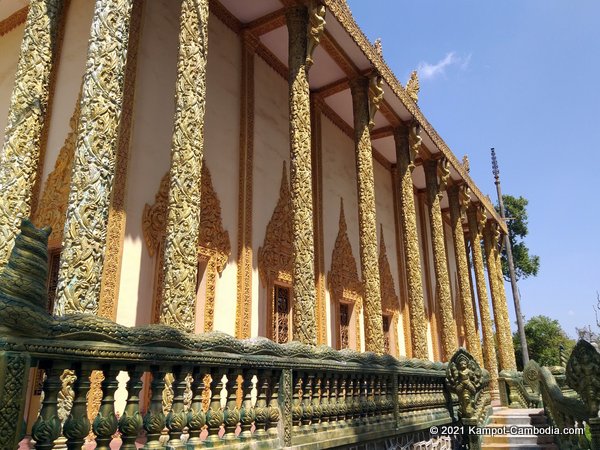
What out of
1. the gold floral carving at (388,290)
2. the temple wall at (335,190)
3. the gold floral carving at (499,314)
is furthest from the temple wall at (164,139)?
the gold floral carving at (499,314)

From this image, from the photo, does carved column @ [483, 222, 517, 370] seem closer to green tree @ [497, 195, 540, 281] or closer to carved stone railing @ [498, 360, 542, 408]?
carved stone railing @ [498, 360, 542, 408]

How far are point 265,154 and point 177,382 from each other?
274 inches

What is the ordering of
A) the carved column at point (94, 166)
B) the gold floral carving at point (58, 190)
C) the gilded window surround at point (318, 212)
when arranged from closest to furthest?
1. the carved column at point (94, 166)
2. the gold floral carving at point (58, 190)
3. the gilded window surround at point (318, 212)

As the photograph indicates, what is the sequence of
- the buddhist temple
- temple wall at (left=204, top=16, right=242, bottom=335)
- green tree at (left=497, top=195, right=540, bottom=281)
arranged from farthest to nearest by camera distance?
green tree at (left=497, top=195, right=540, bottom=281)
temple wall at (left=204, top=16, right=242, bottom=335)
the buddhist temple

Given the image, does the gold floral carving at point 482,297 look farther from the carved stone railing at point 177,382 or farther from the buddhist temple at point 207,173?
the carved stone railing at point 177,382

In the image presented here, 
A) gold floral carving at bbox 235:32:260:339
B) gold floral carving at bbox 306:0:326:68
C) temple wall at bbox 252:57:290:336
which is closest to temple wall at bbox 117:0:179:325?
gold floral carving at bbox 235:32:260:339

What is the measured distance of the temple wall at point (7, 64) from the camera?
8125mm

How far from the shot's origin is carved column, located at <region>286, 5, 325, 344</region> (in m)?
6.70

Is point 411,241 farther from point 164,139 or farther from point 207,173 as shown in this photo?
point 164,139

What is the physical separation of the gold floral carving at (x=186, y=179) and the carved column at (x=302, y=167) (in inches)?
79.6

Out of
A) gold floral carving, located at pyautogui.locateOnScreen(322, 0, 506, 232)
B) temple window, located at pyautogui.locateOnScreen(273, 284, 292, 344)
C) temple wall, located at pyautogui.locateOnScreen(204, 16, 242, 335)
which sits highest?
gold floral carving, located at pyautogui.locateOnScreen(322, 0, 506, 232)

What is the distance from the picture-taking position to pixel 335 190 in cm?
1210

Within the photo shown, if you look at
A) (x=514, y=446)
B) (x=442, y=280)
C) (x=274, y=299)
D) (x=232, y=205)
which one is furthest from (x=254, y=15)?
(x=514, y=446)

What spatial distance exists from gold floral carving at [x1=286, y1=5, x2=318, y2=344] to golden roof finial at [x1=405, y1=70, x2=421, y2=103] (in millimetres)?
4851
